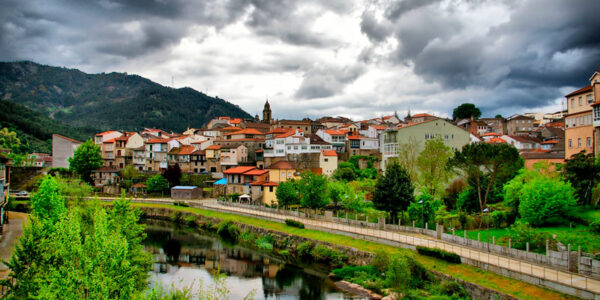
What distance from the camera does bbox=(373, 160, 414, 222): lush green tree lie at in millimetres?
38938

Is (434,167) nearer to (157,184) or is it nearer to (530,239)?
(530,239)

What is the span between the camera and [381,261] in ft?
93.1

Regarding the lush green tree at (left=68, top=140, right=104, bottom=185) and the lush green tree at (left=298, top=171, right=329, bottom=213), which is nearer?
the lush green tree at (left=298, top=171, right=329, bottom=213)

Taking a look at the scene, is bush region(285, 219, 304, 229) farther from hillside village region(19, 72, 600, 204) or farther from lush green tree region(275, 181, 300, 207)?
hillside village region(19, 72, 600, 204)

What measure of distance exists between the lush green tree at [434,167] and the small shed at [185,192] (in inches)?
1456

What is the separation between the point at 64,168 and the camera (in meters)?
82.7

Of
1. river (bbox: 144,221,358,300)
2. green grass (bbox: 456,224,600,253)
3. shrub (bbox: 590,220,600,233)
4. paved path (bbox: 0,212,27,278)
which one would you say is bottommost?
river (bbox: 144,221,358,300)

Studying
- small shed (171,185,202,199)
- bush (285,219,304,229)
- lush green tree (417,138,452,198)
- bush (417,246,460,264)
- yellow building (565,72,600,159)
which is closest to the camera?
bush (417,246,460,264)

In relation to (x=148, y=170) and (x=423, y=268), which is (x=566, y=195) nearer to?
(x=423, y=268)

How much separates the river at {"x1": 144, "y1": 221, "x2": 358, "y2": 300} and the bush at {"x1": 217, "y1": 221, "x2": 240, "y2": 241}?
1350 mm

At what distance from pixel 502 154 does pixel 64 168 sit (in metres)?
81.2

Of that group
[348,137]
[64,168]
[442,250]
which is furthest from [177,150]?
[442,250]

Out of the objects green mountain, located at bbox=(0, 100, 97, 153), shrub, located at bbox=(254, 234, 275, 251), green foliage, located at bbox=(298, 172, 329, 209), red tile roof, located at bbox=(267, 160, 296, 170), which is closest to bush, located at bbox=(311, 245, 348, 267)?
shrub, located at bbox=(254, 234, 275, 251)

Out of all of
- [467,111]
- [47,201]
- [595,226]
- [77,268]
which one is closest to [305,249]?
[595,226]
